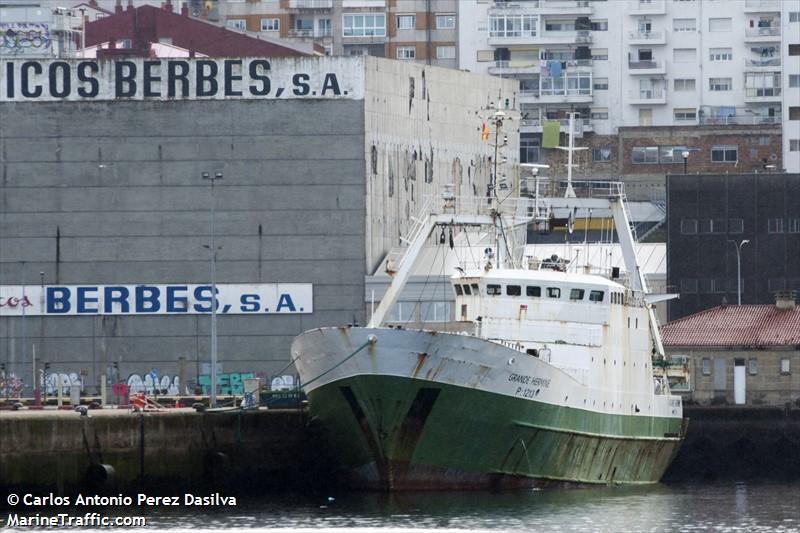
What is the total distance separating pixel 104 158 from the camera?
108000 mm

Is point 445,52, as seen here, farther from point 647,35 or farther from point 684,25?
point 684,25

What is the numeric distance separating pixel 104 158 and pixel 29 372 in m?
11.4

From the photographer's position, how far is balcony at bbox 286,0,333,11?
184 meters

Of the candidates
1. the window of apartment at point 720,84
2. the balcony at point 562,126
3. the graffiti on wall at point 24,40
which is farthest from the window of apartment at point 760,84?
the graffiti on wall at point 24,40

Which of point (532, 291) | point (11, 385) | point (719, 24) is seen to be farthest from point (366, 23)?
point (532, 291)

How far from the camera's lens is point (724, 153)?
555ft

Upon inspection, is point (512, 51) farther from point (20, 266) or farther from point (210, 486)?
point (210, 486)

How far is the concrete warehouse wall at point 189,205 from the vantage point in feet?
353

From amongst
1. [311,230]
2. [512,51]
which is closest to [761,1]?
[512,51]

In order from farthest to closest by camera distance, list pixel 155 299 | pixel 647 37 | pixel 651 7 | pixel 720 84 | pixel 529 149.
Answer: pixel 720 84 < pixel 647 37 < pixel 651 7 < pixel 529 149 < pixel 155 299

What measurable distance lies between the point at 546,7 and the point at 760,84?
18388 mm

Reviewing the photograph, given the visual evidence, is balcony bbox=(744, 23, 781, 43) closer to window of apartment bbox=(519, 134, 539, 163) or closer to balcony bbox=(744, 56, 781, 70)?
balcony bbox=(744, 56, 781, 70)

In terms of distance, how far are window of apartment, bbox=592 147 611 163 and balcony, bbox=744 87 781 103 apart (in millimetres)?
13174

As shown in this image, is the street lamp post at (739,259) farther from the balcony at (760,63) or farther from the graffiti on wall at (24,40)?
the balcony at (760,63)
